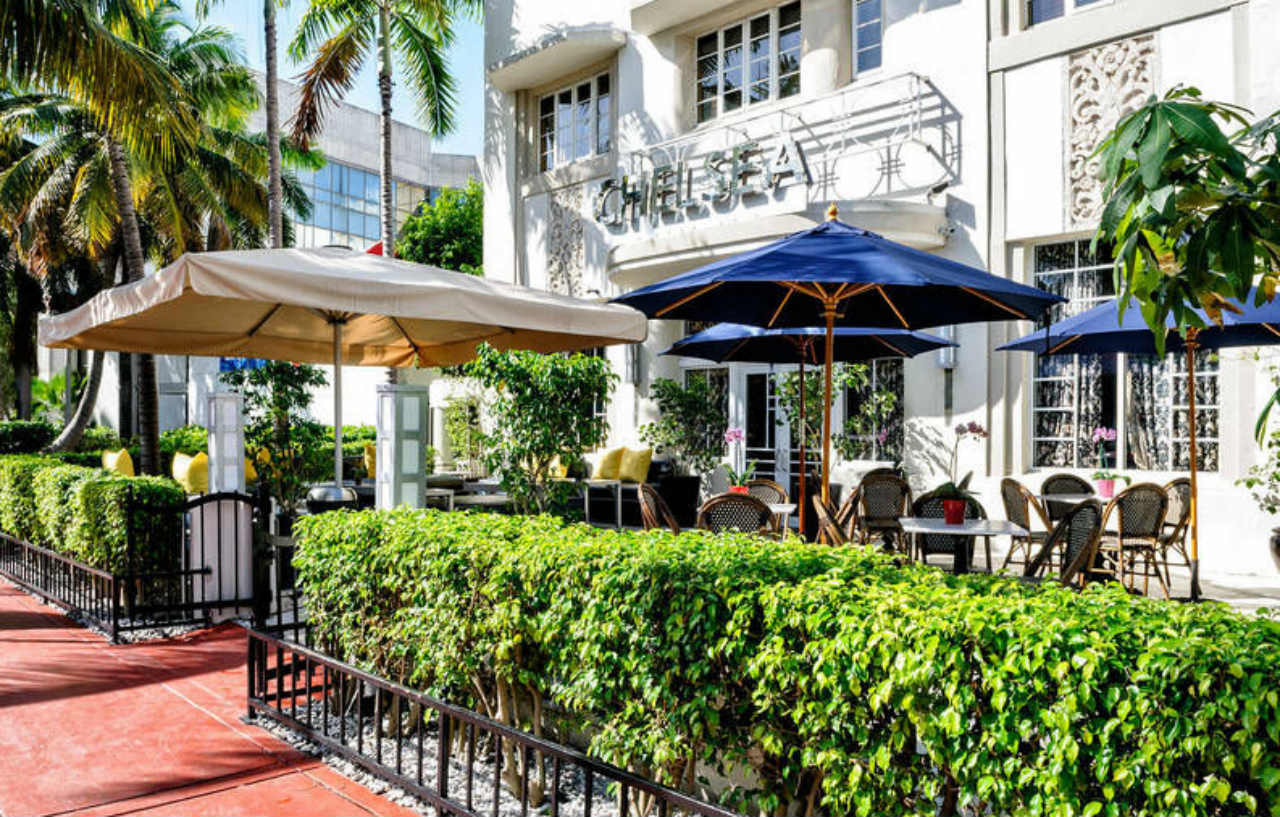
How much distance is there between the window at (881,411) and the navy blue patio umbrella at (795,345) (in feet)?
7.54

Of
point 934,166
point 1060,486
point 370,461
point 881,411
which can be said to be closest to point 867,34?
point 934,166

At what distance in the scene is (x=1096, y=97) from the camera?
9.96 metres

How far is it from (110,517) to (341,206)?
122 ft

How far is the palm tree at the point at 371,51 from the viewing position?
637 inches

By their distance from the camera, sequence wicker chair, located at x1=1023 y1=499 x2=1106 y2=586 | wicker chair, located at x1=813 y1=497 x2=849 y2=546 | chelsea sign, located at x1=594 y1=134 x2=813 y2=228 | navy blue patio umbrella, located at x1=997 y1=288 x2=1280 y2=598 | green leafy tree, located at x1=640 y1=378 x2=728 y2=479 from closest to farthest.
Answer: wicker chair, located at x1=1023 y1=499 x2=1106 y2=586 → wicker chair, located at x1=813 y1=497 x2=849 y2=546 → navy blue patio umbrella, located at x1=997 y1=288 x2=1280 y2=598 → chelsea sign, located at x1=594 y1=134 x2=813 y2=228 → green leafy tree, located at x1=640 y1=378 x2=728 y2=479

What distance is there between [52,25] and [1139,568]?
40.3 feet

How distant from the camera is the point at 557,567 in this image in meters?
3.61

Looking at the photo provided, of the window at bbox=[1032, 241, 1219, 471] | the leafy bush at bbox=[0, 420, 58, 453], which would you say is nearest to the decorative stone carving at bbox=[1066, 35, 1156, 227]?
the window at bbox=[1032, 241, 1219, 471]

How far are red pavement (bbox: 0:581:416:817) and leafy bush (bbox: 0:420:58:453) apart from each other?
17.7m

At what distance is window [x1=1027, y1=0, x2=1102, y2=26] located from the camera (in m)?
10.3

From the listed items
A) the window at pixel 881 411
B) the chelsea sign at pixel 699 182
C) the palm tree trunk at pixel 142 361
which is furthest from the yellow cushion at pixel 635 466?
the palm tree trunk at pixel 142 361

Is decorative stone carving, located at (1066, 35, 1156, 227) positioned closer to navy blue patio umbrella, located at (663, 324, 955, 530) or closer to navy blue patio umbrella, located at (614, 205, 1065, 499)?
navy blue patio umbrella, located at (663, 324, 955, 530)

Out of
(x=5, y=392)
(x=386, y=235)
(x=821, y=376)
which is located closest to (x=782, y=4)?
(x=821, y=376)

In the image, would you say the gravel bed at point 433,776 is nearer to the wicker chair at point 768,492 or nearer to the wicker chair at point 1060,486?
the wicker chair at point 768,492
